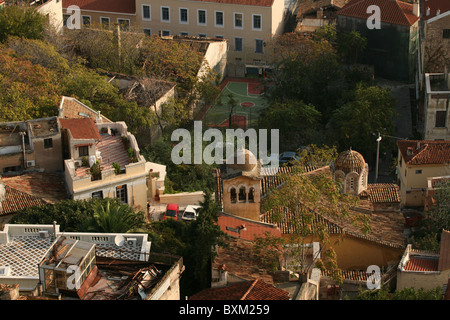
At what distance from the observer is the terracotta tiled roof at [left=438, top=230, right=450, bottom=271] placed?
4290cm

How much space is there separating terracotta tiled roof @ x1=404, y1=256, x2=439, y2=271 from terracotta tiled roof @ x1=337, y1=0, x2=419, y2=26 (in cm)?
3660

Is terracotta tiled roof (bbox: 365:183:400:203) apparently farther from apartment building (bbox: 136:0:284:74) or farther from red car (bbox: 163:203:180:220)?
apartment building (bbox: 136:0:284:74)

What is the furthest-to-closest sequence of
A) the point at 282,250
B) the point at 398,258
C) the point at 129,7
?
Result: the point at 129,7, the point at 398,258, the point at 282,250

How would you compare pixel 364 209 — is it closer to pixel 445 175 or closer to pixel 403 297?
pixel 445 175

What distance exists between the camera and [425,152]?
182ft

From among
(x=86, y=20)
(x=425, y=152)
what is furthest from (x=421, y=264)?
(x=86, y=20)

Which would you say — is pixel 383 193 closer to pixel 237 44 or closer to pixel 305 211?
pixel 305 211

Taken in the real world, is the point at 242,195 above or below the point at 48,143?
below

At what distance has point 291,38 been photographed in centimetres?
7656

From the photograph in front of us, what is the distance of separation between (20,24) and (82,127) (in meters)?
24.6

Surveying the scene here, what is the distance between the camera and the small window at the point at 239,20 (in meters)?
83.9
